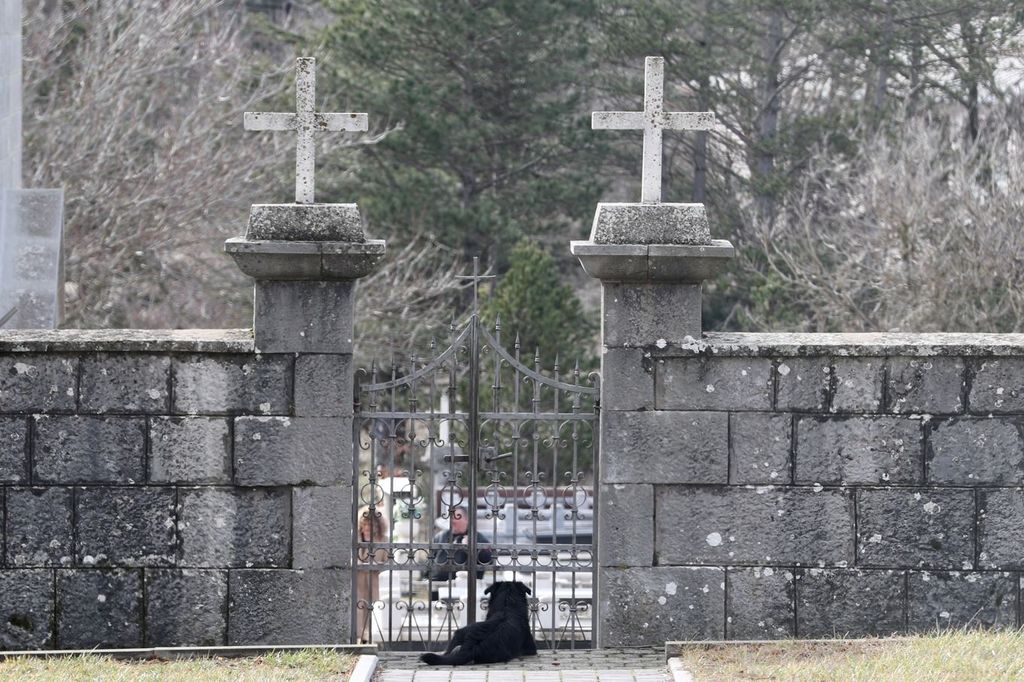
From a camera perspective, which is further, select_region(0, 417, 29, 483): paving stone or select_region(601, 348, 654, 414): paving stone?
select_region(601, 348, 654, 414): paving stone

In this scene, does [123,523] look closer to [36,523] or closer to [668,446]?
[36,523]

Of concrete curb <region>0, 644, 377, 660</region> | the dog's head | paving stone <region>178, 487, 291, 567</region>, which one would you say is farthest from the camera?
the dog's head

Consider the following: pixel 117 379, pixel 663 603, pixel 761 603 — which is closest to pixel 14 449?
pixel 117 379

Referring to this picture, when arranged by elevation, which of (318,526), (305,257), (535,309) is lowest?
(318,526)

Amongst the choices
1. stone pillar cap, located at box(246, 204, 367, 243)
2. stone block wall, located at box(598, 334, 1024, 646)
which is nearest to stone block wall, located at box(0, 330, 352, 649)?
stone pillar cap, located at box(246, 204, 367, 243)

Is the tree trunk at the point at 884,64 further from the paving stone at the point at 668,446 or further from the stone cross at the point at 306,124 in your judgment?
the stone cross at the point at 306,124

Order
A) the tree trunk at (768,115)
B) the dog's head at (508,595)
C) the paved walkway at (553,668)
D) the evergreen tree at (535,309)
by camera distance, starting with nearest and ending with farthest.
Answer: the paved walkway at (553,668), the dog's head at (508,595), the evergreen tree at (535,309), the tree trunk at (768,115)

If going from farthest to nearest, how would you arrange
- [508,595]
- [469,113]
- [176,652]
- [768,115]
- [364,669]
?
[768,115], [469,113], [508,595], [176,652], [364,669]

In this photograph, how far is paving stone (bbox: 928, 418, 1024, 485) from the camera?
23.7 feet

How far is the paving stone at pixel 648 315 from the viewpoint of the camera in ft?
23.9

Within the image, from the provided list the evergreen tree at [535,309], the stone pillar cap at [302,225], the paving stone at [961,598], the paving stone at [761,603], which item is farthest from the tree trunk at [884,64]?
the stone pillar cap at [302,225]

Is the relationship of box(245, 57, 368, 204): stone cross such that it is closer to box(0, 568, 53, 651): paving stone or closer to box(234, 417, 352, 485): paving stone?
box(234, 417, 352, 485): paving stone

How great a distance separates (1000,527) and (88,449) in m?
4.50

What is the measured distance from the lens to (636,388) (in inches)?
286
